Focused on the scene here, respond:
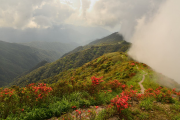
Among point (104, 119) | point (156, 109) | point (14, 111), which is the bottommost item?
point (156, 109)

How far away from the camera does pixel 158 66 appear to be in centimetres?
3616

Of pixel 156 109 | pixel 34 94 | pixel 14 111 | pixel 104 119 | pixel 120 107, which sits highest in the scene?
pixel 34 94

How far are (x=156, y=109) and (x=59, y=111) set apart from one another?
311 inches

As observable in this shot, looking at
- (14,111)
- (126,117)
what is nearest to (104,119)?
(126,117)

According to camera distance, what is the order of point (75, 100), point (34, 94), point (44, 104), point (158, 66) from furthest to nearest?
1. point (158, 66)
2. point (75, 100)
3. point (34, 94)
4. point (44, 104)

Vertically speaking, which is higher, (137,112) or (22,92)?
(22,92)

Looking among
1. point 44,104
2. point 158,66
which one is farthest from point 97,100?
point 158,66

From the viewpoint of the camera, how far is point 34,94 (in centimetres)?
720

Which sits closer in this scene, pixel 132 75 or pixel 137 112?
pixel 137 112

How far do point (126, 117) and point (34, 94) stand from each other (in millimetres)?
6927

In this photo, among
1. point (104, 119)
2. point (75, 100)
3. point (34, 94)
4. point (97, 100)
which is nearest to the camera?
point (104, 119)

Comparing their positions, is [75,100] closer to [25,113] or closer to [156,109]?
[25,113]

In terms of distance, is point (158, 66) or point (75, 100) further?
point (158, 66)

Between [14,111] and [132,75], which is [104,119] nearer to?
[14,111]
